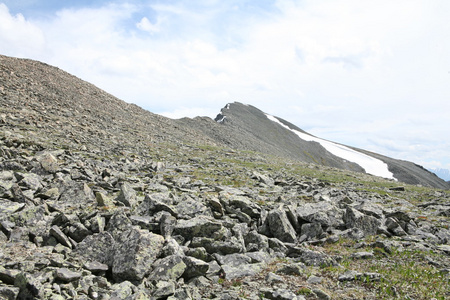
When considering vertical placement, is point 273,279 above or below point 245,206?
below

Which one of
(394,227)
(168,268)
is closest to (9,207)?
(168,268)

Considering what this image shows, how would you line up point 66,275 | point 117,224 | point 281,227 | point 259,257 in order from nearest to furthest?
1. point 66,275
2. point 117,224
3. point 259,257
4. point 281,227

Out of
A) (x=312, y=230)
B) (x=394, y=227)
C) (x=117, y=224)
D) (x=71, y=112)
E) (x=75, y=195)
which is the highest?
(x=71, y=112)

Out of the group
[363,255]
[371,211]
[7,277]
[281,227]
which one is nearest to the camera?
[7,277]

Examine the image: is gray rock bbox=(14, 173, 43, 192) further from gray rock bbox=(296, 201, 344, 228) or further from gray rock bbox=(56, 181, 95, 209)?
gray rock bbox=(296, 201, 344, 228)

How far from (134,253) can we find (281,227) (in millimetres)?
8101

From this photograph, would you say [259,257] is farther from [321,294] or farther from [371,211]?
[371,211]

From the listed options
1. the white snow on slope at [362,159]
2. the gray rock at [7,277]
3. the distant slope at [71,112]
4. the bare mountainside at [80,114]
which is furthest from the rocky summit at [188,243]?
the white snow on slope at [362,159]

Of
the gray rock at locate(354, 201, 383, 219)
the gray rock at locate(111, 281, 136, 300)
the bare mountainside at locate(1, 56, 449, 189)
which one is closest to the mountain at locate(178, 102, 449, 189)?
the bare mountainside at locate(1, 56, 449, 189)

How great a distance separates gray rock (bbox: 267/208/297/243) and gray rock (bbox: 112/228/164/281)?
671cm

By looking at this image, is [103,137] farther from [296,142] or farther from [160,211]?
[296,142]

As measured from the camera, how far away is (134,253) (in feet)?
30.7

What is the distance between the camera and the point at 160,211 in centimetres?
1366

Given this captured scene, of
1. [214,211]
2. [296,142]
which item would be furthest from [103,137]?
[296,142]
